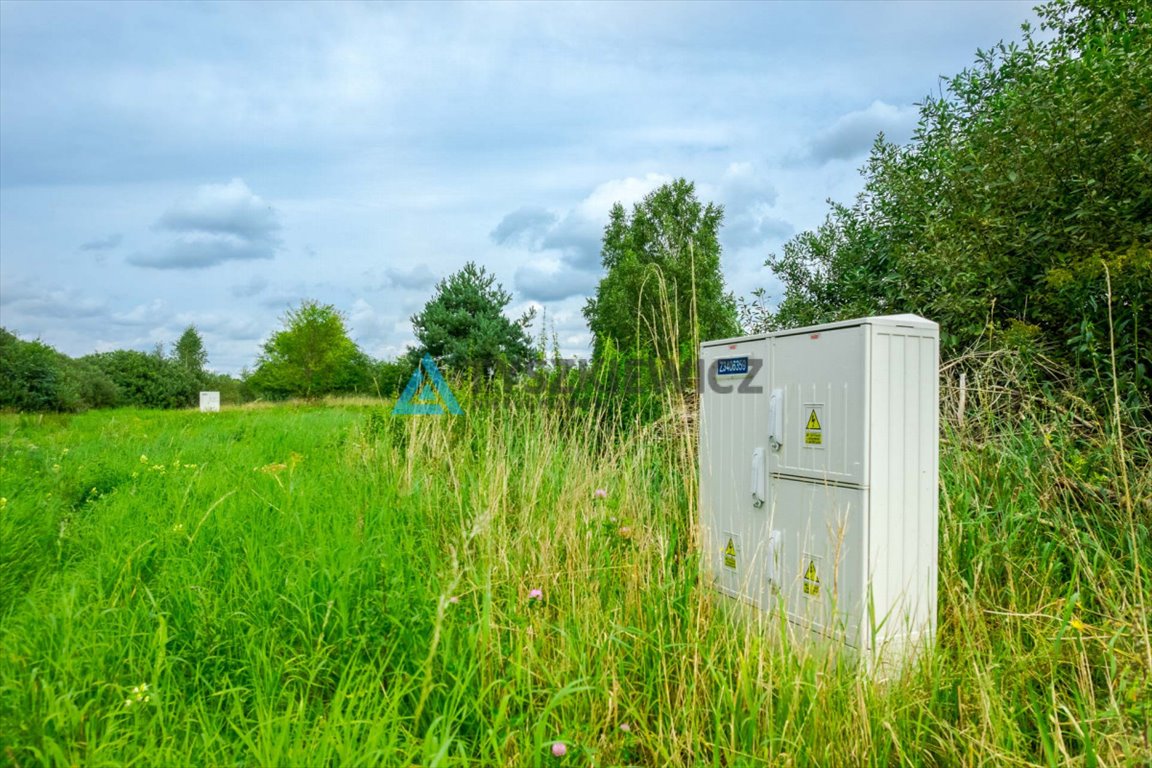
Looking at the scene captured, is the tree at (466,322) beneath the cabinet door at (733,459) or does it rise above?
above

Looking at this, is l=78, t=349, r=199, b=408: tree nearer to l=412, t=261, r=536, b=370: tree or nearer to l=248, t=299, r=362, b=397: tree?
l=248, t=299, r=362, b=397: tree

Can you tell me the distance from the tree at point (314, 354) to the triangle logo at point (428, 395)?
1078 inches

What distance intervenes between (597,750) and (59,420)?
14382mm

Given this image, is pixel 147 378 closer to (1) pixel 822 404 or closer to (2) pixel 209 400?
(2) pixel 209 400

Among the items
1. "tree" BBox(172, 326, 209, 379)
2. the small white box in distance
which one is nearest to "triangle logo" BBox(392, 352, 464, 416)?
the small white box in distance

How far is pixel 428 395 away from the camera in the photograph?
5875 millimetres

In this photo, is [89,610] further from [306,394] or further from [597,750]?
[306,394]

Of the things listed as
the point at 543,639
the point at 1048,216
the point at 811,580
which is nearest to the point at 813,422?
the point at 811,580

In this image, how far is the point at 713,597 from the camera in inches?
98.0

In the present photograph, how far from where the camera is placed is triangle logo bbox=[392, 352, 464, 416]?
546cm

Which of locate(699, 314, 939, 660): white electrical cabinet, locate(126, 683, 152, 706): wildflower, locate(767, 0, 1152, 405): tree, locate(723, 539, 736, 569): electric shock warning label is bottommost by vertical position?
locate(126, 683, 152, 706): wildflower

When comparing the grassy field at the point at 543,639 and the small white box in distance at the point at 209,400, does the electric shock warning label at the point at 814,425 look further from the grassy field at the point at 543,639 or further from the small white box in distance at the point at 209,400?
the small white box in distance at the point at 209,400

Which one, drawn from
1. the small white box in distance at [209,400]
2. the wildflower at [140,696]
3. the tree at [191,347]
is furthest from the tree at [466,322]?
the tree at [191,347]

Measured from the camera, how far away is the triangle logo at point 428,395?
546 centimetres
